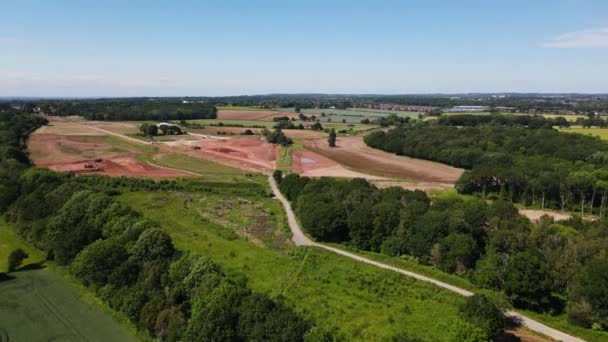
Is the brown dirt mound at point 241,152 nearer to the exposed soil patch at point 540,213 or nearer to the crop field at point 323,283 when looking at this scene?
the crop field at point 323,283

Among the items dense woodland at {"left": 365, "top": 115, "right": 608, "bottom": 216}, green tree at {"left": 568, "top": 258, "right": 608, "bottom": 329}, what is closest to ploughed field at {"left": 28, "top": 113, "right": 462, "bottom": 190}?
dense woodland at {"left": 365, "top": 115, "right": 608, "bottom": 216}

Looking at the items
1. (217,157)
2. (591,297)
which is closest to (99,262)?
(591,297)

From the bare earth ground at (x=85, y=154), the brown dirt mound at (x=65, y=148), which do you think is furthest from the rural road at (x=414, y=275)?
the brown dirt mound at (x=65, y=148)

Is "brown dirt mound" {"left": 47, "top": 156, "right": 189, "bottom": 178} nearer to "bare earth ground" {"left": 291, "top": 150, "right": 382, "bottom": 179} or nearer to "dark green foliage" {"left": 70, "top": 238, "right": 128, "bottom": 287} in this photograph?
"bare earth ground" {"left": 291, "top": 150, "right": 382, "bottom": 179}

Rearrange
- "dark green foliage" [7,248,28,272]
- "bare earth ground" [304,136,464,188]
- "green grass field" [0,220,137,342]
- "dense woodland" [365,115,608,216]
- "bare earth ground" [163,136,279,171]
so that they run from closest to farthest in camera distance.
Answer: "green grass field" [0,220,137,342] < "dark green foliage" [7,248,28,272] < "dense woodland" [365,115,608,216] < "bare earth ground" [304,136,464,188] < "bare earth ground" [163,136,279,171]

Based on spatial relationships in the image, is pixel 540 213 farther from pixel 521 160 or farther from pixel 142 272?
pixel 142 272

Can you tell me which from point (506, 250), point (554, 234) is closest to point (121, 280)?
point (506, 250)
